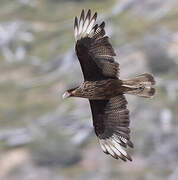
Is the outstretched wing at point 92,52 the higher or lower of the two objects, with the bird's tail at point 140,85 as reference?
higher

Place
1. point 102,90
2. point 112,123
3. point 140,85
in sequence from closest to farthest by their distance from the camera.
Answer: point 102,90
point 140,85
point 112,123

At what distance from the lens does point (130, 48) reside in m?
42.1

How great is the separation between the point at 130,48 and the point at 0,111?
7779mm

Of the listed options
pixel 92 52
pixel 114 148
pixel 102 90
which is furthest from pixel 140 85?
pixel 114 148

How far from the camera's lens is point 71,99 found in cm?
3781

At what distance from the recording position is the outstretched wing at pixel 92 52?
12070 millimetres

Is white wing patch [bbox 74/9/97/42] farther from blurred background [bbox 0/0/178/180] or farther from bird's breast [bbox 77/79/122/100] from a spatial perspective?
blurred background [bbox 0/0/178/180]

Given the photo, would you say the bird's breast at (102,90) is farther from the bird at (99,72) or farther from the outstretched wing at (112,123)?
the outstretched wing at (112,123)

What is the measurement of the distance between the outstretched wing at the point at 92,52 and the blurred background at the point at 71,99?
17986 mm

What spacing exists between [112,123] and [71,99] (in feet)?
82.3

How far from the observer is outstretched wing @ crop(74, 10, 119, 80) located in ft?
39.6

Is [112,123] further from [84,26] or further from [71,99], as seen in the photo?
[71,99]

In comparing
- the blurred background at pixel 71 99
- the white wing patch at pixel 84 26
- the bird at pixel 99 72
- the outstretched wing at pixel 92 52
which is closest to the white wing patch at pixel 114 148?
the bird at pixel 99 72

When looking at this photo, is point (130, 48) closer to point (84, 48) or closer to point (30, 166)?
point (30, 166)
